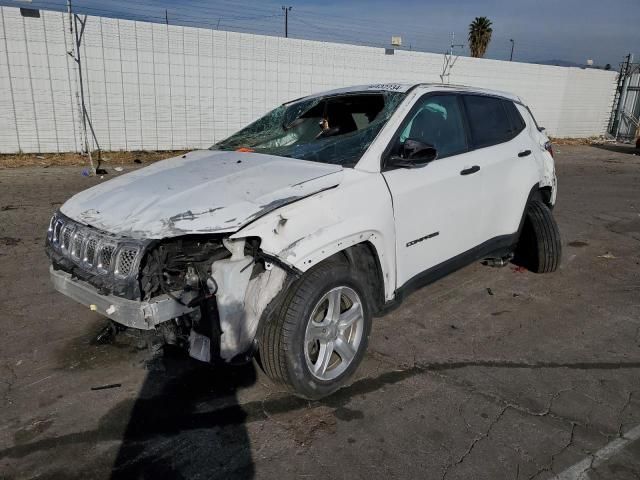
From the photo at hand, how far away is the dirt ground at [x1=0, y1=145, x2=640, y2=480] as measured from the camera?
2.64 meters

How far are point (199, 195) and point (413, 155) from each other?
1.44 m

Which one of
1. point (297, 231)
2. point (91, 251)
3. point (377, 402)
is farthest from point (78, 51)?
point (377, 402)

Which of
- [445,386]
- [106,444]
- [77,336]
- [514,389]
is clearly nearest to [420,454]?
[445,386]

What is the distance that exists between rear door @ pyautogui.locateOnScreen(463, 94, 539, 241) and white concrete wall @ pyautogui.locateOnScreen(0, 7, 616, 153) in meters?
8.91

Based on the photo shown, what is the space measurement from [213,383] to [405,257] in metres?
1.53

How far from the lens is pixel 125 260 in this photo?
267cm

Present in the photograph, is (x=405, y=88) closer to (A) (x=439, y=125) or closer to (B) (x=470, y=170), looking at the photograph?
(A) (x=439, y=125)

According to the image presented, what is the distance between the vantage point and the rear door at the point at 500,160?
433 cm

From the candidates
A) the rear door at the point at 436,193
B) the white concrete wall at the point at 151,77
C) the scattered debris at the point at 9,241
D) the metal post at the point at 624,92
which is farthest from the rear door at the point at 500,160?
the metal post at the point at 624,92

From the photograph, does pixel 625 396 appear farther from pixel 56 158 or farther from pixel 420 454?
pixel 56 158

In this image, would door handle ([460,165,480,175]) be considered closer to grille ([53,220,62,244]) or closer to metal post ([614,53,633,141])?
grille ([53,220,62,244])

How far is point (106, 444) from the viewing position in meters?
2.75

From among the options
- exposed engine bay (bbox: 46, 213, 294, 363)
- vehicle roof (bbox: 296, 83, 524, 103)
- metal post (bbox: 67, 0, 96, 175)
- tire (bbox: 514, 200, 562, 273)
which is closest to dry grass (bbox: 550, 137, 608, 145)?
tire (bbox: 514, 200, 562, 273)

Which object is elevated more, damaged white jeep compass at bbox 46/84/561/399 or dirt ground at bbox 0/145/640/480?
damaged white jeep compass at bbox 46/84/561/399
